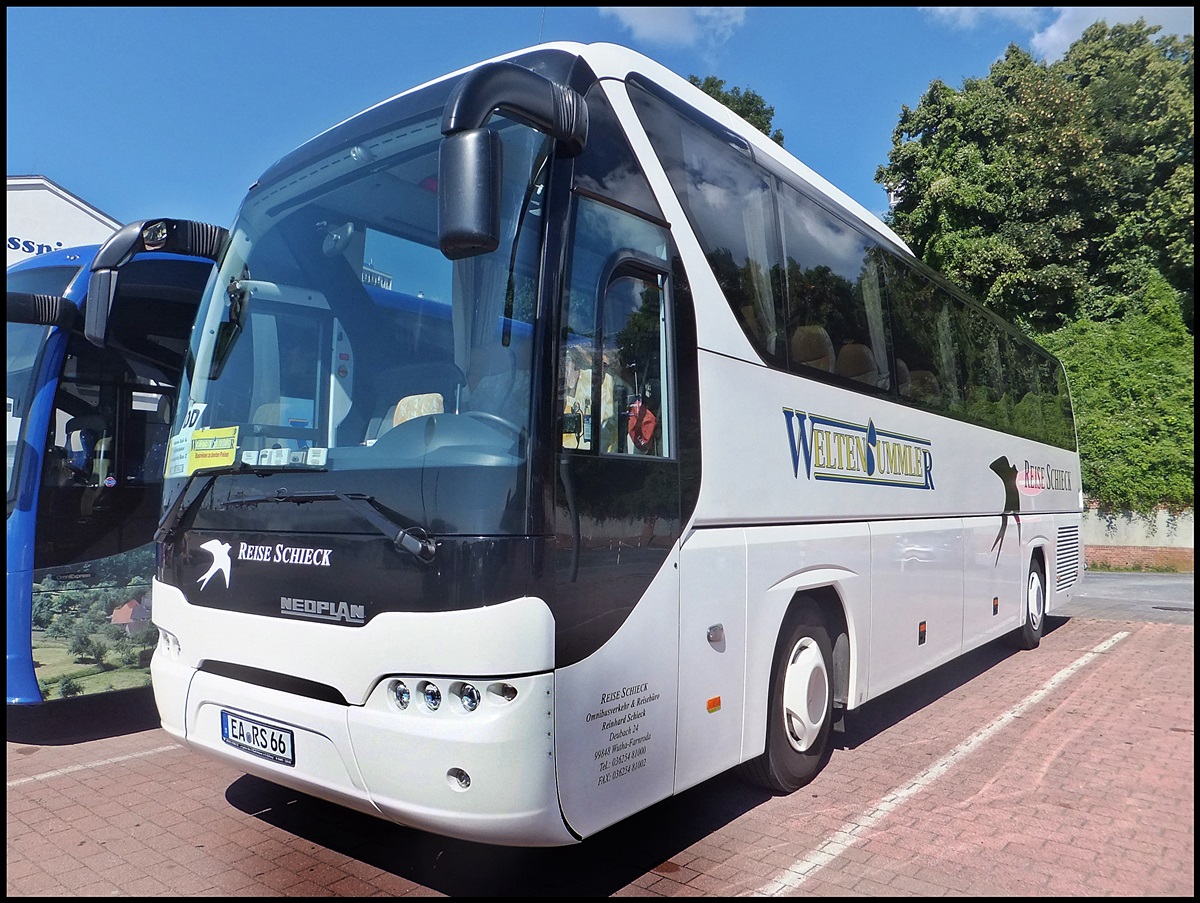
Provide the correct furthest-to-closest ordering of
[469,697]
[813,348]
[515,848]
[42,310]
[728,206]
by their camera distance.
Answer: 1. [42,310]
2. [813,348]
3. [728,206]
4. [515,848]
5. [469,697]

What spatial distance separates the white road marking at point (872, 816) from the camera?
160 inches

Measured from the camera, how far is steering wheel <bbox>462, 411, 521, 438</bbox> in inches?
131

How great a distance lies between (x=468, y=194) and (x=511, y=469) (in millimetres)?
958

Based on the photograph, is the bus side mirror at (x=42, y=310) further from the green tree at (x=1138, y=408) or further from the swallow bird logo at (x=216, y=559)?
the green tree at (x=1138, y=408)

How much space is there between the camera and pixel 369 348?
3.74 m

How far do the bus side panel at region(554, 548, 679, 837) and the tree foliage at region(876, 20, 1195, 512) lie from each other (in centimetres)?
2254

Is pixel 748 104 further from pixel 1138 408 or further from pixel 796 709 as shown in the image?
pixel 796 709

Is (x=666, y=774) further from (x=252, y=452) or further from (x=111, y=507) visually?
(x=111, y=507)

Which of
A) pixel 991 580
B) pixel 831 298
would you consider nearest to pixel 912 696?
pixel 991 580

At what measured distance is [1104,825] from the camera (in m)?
4.91

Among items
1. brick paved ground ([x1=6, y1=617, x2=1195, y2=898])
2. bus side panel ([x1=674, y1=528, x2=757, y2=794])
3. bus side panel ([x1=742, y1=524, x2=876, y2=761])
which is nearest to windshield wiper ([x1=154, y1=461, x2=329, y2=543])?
brick paved ground ([x1=6, y1=617, x2=1195, y2=898])

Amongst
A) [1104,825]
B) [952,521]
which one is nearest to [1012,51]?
[952,521]

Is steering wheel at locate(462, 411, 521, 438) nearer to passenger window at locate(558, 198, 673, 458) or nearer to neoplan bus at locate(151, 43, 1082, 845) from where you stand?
neoplan bus at locate(151, 43, 1082, 845)

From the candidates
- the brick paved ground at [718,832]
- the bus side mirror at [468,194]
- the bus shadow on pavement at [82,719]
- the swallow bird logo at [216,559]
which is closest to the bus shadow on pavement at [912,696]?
the brick paved ground at [718,832]
